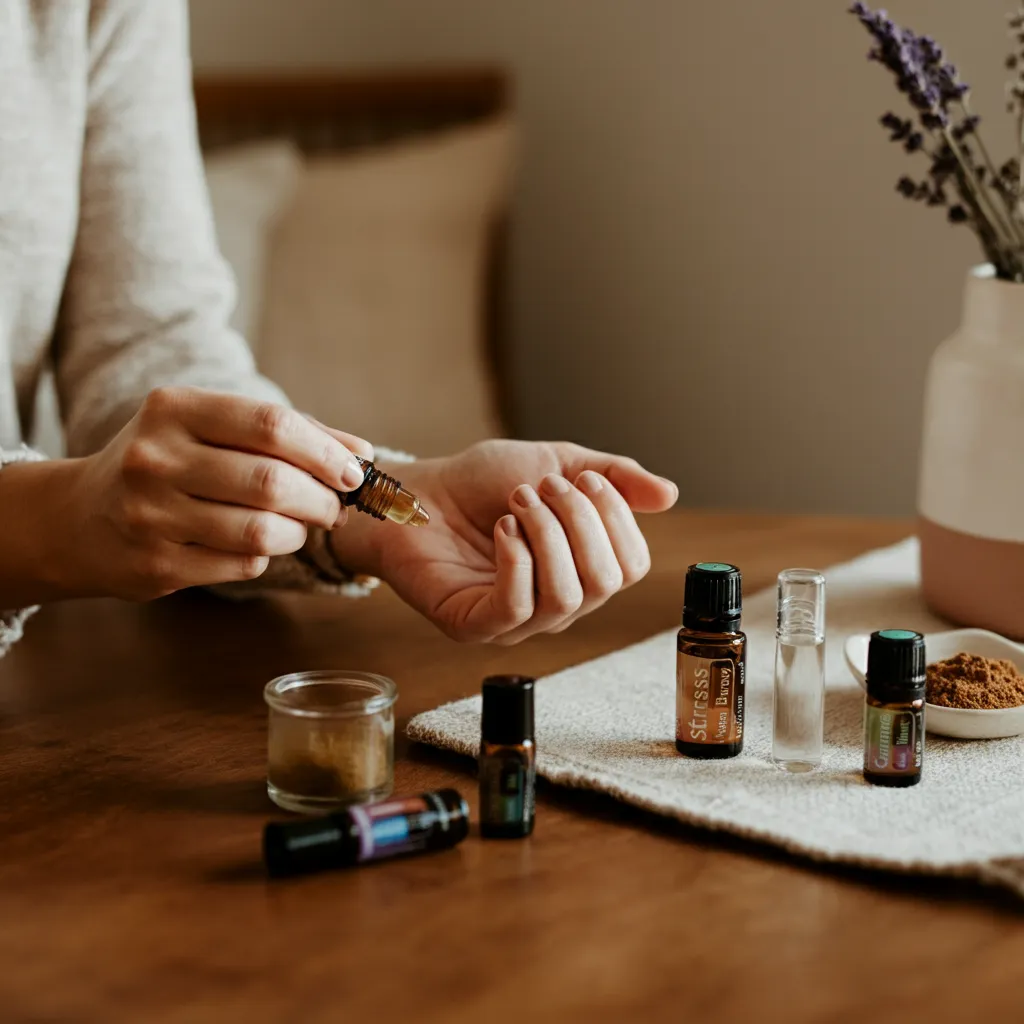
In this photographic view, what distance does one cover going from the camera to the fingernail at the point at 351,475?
0.80m

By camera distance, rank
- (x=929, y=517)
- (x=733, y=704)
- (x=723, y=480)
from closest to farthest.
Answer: (x=733, y=704)
(x=929, y=517)
(x=723, y=480)

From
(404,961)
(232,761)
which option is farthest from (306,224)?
(404,961)

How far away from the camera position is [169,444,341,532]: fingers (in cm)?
78

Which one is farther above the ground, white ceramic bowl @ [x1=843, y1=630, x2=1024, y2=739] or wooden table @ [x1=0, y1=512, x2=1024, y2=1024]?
white ceramic bowl @ [x1=843, y1=630, x2=1024, y2=739]

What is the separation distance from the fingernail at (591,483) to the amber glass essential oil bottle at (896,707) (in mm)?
211

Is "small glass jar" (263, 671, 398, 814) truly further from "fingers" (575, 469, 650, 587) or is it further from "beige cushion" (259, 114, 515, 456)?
"beige cushion" (259, 114, 515, 456)

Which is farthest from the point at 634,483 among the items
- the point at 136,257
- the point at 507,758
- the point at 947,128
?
the point at 136,257

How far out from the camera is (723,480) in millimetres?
2512

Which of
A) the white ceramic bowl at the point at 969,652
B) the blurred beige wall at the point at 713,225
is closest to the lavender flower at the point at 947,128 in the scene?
the white ceramic bowl at the point at 969,652

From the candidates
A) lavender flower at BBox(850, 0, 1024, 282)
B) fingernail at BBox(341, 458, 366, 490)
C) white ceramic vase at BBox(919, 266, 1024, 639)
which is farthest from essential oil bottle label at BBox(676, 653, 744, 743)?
lavender flower at BBox(850, 0, 1024, 282)

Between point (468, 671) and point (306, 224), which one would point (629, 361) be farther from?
point (468, 671)

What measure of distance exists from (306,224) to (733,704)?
1.68 metres

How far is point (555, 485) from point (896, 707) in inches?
10.1

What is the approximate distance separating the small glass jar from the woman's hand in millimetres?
155
